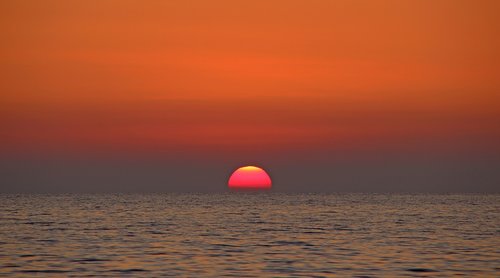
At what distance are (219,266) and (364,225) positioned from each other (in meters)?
37.5

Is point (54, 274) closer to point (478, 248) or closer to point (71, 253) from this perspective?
point (71, 253)

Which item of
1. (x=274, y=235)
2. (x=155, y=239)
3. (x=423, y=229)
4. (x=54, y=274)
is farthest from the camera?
(x=423, y=229)

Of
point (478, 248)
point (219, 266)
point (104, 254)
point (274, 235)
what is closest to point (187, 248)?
point (104, 254)

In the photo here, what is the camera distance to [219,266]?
43.7m

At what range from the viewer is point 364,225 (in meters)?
78.9

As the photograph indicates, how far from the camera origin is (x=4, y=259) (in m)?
46.8

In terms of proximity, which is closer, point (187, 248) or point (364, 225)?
point (187, 248)

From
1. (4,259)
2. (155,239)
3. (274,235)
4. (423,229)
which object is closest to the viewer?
(4,259)

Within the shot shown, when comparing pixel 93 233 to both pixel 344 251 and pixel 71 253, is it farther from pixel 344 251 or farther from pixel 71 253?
pixel 344 251

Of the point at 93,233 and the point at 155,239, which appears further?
the point at 93,233

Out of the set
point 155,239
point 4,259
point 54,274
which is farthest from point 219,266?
point 155,239

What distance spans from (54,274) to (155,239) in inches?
781

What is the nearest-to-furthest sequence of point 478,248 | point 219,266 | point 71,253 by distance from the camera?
point 219,266, point 71,253, point 478,248

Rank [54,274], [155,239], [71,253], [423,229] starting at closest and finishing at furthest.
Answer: [54,274] → [71,253] → [155,239] → [423,229]
